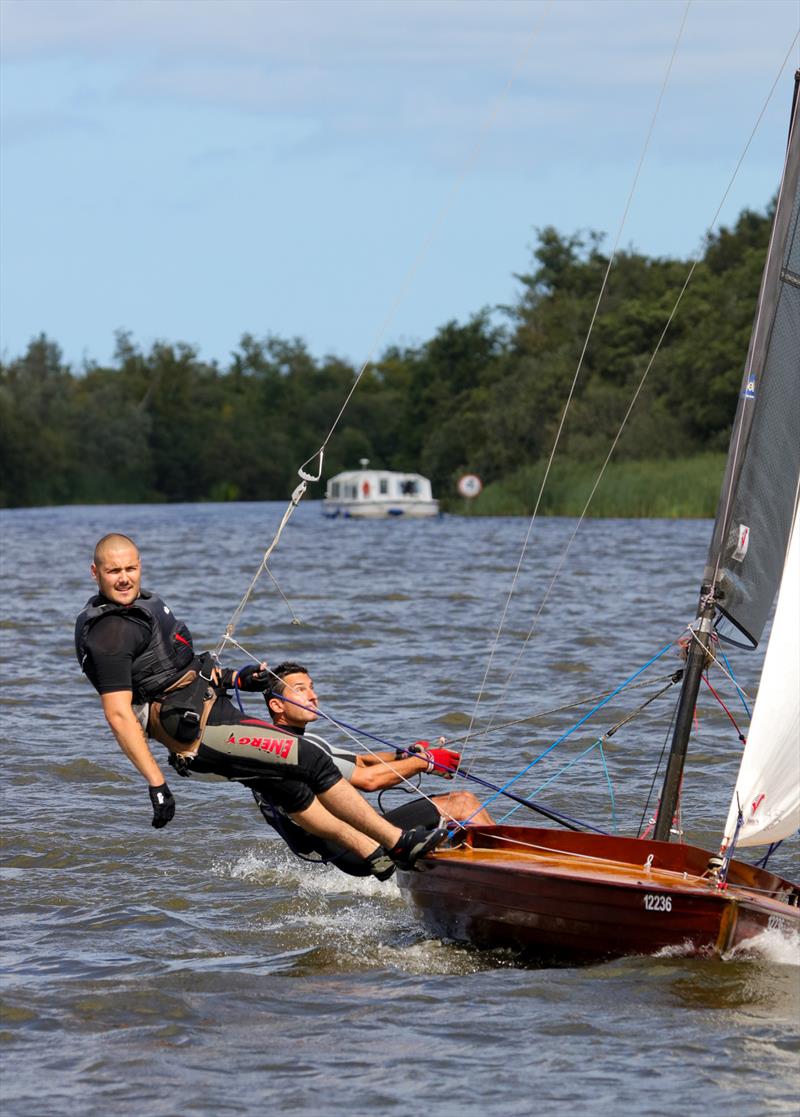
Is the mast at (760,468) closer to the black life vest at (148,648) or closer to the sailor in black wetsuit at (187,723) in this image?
the sailor in black wetsuit at (187,723)

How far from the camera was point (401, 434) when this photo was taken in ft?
358

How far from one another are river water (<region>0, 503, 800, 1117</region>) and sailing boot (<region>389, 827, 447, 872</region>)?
439mm

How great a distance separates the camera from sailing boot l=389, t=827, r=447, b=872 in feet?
23.7

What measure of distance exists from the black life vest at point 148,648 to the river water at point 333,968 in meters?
1.22

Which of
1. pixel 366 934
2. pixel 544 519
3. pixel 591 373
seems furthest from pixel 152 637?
pixel 591 373

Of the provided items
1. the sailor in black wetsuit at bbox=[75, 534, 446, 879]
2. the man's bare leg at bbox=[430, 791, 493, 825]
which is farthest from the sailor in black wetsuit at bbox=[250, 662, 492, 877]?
the sailor in black wetsuit at bbox=[75, 534, 446, 879]

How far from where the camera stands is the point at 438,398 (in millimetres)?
98062

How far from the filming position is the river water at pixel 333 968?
5.80m

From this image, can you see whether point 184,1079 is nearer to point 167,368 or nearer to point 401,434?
point 401,434

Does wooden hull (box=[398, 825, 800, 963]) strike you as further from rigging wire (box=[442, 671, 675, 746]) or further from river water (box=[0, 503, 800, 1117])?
rigging wire (box=[442, 671, 675, 746])

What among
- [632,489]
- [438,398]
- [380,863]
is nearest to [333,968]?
[380,863]

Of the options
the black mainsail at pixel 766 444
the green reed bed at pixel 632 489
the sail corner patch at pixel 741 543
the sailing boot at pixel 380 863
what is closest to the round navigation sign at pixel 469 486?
the green reed bed at pixel 632 489

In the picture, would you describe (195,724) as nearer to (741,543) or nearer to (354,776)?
(354,776)

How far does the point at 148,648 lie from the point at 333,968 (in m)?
1.59
